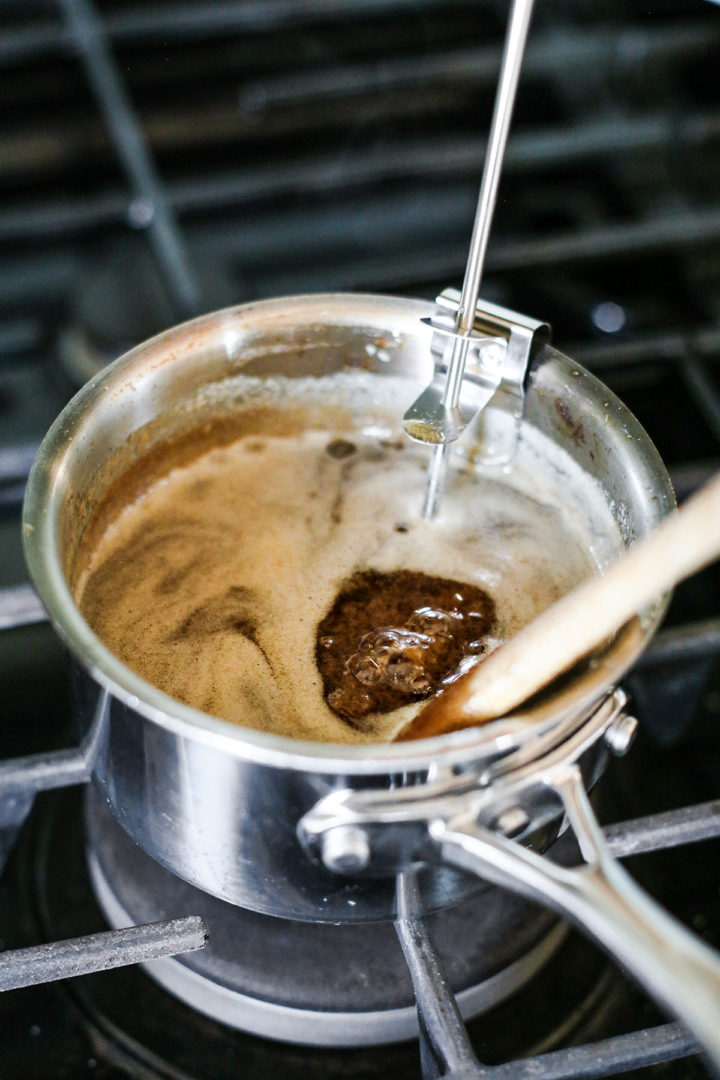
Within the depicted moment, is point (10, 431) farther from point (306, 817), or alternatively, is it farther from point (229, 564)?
point (306, 817)

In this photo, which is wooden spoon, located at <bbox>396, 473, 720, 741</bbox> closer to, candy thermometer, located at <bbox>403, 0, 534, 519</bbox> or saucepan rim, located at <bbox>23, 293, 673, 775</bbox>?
saucepan rim, located at <bbox>23, 293, 673, 775</bbox>

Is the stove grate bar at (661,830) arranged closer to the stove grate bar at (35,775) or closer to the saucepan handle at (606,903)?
the saucepan handle at (606,903)

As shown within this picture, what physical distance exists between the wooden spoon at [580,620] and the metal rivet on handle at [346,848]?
0.34 feet

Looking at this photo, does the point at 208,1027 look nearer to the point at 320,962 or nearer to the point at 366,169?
the point at 320,962

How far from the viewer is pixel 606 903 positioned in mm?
486

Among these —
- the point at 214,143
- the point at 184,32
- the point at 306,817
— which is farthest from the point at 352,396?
the point at 184,32

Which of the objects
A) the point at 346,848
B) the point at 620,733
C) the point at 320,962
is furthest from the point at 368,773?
the point at 320,962

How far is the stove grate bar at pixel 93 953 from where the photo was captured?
63cm

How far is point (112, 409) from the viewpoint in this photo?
2.43ft

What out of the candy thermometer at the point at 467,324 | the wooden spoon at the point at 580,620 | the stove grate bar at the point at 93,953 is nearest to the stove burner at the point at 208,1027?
the stove grate bar at the point at 93,953

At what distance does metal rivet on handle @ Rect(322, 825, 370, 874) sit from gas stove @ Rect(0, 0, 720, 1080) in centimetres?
13

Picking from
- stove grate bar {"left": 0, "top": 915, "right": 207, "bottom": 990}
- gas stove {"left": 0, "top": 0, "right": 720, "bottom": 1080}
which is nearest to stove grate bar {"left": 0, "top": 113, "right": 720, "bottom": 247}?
gas stove {"left": 0, "top": 0, "right": 720, "bottom": 1080}

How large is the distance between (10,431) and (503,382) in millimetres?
578

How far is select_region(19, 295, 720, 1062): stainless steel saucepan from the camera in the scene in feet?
1.64
